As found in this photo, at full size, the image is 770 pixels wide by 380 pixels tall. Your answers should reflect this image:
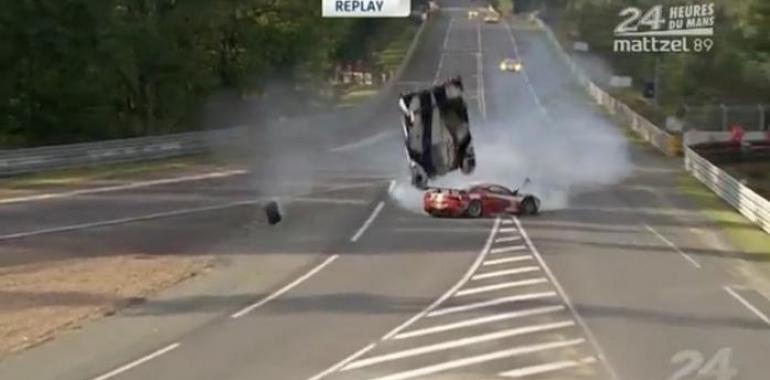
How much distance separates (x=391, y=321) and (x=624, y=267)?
10.2m

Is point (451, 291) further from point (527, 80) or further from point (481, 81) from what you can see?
point (527, 80)

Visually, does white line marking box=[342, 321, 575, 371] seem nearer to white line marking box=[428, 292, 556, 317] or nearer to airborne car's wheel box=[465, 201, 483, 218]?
white line marking box=[428, 292, 556, 317]

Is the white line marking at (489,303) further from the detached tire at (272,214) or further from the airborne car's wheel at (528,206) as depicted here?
the airborne car's wheel at (528,206)

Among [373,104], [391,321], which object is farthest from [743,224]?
[373,104]

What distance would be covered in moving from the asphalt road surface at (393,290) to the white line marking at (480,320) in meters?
0.05

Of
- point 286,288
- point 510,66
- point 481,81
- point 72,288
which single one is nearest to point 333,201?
point 286,288

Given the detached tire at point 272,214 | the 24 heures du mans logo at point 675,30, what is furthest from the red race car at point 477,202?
the 24 heures du mans logo at point 675,30

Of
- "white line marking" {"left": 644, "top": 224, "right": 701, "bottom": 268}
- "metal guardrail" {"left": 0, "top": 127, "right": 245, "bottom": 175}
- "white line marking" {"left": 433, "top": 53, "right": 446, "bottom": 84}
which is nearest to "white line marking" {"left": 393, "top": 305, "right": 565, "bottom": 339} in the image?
"white line marking" {"left": 644, "top": 224, "right": 701, "bottom": 268}

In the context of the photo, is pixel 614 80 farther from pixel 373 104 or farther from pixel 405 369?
pixel 405 369

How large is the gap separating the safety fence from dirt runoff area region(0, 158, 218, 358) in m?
18.7

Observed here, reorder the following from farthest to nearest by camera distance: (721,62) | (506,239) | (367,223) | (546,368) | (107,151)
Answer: (721,62), (107,151), (367,223), (506,239), (546,368)

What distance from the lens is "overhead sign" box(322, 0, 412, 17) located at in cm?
3325

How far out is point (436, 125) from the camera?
4431cm

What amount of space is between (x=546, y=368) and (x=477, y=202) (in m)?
23.0
